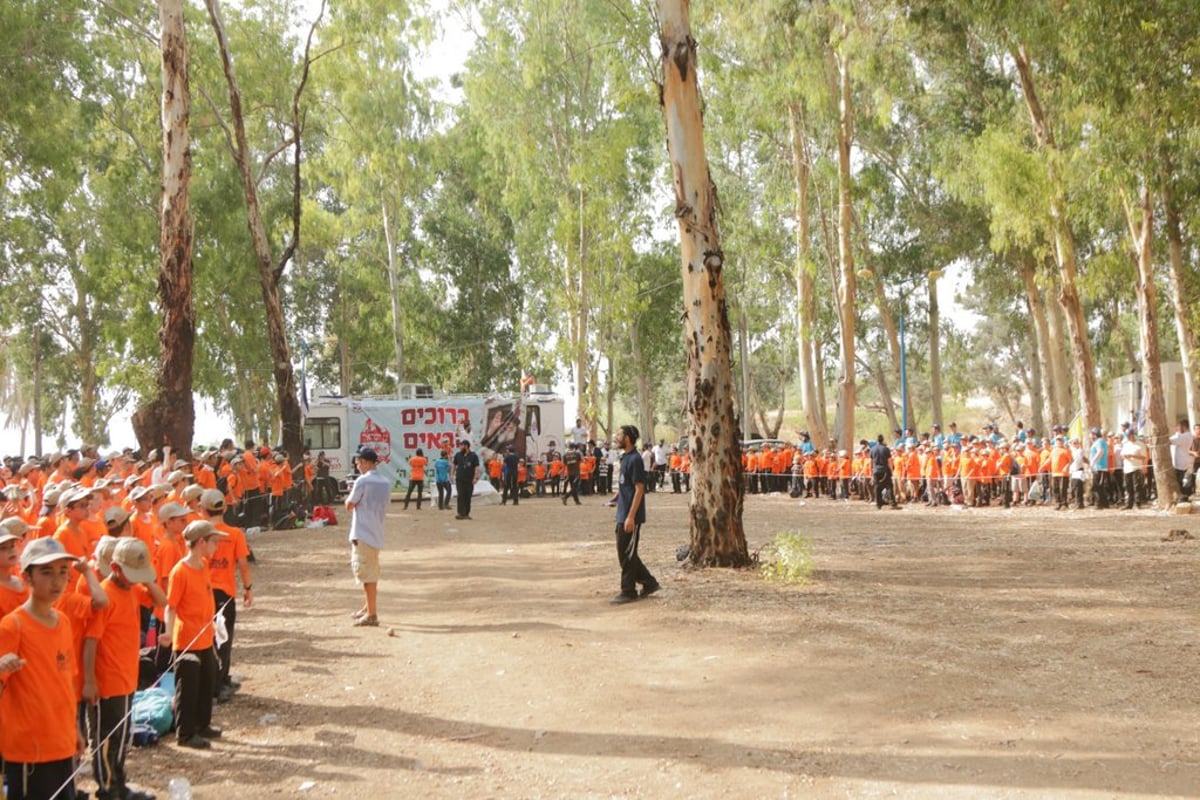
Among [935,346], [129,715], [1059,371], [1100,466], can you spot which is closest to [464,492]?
[1100,466]

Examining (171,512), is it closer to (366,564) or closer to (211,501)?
(211,501)

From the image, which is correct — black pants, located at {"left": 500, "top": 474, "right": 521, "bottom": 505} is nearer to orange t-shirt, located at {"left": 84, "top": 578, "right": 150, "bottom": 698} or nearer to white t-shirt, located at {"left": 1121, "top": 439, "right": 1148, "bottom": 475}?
white t-shirt, located at {"left": 1121, "top": 439, "right": 1148, "bottom": 475}

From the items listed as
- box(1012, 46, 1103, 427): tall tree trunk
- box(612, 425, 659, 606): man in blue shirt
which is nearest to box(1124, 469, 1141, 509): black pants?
box(1012, 46, 1103, 427): tall tree trunk

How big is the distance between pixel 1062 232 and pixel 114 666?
68.6 feet

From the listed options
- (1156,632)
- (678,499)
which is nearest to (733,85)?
(678,499)

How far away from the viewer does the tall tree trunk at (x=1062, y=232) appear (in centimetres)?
2097

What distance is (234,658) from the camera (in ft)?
31.7

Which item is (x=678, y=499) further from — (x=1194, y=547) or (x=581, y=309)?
(x=1194, y=547)

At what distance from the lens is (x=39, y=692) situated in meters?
4.82

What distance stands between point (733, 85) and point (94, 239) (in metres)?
24.4

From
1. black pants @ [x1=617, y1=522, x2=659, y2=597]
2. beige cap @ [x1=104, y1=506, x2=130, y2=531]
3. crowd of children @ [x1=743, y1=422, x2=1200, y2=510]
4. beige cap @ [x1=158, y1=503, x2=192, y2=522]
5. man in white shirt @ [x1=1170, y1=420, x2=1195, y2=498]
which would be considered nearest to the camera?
beige cap @ [x1=104, y1=506, x2=130, y2=531]

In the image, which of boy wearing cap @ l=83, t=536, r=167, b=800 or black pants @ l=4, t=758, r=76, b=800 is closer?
black pants @ l=4, t=758, r=76, b=800

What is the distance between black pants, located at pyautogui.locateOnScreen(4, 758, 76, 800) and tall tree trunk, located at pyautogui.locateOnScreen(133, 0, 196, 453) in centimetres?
1219

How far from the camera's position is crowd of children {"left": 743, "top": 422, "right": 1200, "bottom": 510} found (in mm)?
22203
